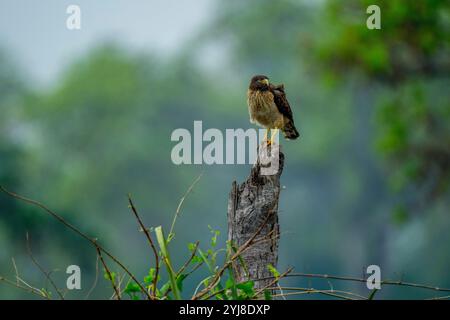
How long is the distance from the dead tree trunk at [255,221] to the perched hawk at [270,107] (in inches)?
121

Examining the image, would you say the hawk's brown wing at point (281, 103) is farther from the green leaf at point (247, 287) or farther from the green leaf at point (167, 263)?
the green leaf at point (167, 263)

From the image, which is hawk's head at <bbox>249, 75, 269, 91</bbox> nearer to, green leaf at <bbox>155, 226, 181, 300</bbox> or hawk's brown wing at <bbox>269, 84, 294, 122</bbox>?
hawk's brown wing at <bbox>269, 84, 294, 122</bbox>

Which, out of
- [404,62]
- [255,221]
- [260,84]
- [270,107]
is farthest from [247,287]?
[404,62]

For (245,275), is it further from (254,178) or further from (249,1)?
(249,1)

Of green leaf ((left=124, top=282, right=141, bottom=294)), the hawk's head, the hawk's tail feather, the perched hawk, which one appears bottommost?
green leaf ((left=124, top=282, right=141, bottom=294))

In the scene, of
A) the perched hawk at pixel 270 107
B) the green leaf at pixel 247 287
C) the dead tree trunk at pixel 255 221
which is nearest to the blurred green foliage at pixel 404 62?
the perched hawk at pixel 270 107

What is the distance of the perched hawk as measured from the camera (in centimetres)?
874

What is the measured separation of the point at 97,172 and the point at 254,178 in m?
52.6

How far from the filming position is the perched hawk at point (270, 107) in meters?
8.74

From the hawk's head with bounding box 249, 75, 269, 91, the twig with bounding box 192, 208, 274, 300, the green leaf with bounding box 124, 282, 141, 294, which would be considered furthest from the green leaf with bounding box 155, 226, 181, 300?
the hawk's head with bounding box 249, 75, 269, 91

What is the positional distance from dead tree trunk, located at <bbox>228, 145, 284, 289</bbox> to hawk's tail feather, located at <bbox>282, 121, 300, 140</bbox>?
126 inches

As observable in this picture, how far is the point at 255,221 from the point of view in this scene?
5.48 meters
